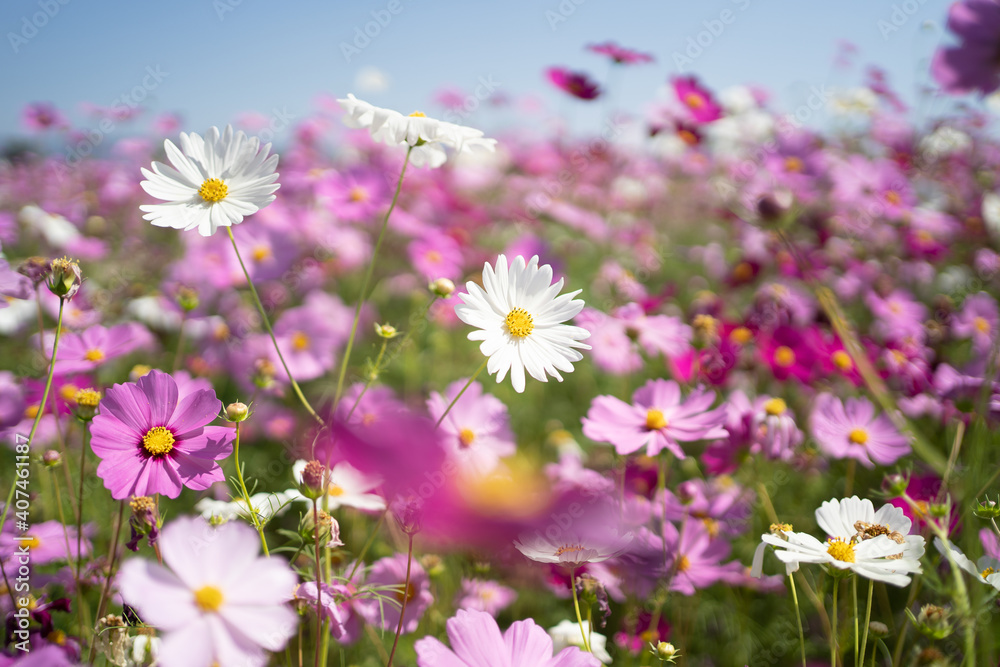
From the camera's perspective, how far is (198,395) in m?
0.56

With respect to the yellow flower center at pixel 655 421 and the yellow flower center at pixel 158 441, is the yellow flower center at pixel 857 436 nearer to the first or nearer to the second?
the yellow flower center at pixel 655 421

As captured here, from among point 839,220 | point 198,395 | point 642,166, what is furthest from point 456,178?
point 198,395

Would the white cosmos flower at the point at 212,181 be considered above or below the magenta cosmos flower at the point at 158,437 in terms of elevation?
above

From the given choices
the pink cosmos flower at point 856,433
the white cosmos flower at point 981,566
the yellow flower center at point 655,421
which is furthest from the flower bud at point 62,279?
the pink cosmos flower at point 856,433

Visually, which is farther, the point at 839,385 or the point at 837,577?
the point at 839,385

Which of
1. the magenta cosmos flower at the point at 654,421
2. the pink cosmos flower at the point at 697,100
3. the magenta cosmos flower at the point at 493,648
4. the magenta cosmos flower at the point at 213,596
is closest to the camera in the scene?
the magenta cosmos flower at the point at 213,596

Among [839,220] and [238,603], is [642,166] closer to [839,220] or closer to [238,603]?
[839,220]

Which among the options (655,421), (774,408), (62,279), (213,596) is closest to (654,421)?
(655,421)

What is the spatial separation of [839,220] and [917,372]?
1.11 m

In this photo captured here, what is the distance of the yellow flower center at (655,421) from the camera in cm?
78

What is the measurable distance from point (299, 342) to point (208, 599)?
1.21 meters

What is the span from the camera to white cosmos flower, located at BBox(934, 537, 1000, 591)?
52 cm

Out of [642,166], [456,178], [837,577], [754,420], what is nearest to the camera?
[837,577]

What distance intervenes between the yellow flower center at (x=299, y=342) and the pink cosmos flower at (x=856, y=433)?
118 cm
